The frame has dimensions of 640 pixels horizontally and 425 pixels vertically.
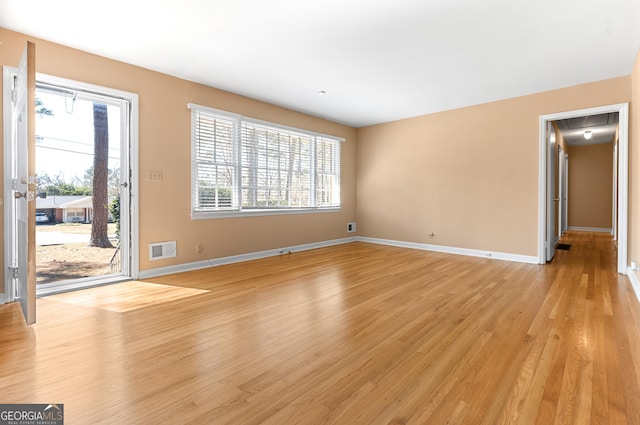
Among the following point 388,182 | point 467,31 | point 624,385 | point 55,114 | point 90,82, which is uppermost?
point 467,31

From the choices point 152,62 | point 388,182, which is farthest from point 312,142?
point 152,62

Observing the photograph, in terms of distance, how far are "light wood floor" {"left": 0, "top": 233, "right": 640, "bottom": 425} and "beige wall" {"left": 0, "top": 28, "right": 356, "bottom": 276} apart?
903 mm

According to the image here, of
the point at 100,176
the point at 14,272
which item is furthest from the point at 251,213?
the point at 14,272

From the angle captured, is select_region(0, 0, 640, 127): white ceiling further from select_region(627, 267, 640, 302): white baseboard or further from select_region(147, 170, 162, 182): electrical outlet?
select_region(627, 267, 640, 302): white baseboard

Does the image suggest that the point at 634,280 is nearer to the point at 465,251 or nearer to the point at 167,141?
the point at 465,251

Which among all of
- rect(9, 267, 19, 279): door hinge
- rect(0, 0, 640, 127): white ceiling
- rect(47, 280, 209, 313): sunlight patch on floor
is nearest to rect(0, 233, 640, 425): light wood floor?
rect(47, 280, 209, 313): sunlight patch on floor

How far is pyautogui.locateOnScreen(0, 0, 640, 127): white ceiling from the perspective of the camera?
2.66 m

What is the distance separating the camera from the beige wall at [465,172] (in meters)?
4.84

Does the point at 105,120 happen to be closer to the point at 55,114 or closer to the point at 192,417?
the point at 55,114

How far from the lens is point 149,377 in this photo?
1.76 metres

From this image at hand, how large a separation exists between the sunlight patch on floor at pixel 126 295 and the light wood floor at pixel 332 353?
0.02m

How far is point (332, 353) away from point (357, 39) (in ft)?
9.37

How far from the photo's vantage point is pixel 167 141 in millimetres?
4184

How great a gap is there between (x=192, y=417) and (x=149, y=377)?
0.49 m
